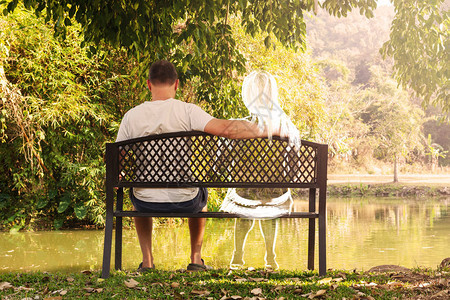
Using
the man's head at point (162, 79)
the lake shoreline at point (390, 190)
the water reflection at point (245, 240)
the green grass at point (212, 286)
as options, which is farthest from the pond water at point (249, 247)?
the lake shoreline at point (390, 190)

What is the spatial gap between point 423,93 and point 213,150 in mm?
5382

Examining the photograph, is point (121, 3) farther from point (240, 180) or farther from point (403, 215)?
point (403, 215)

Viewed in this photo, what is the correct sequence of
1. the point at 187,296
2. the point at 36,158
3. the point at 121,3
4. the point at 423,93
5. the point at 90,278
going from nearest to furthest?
the point at 187,296 → the point at 90,278 → the point at 121,3 → the point at 423,93 → the point at 36,158

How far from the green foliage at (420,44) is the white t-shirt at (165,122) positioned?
13.6 ft

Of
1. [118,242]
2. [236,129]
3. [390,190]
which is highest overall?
[236,129]

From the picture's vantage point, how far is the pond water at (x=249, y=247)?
226 inches

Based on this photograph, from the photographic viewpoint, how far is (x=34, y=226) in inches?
344

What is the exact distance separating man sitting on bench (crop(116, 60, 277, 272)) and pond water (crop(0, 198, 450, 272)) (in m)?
1.96

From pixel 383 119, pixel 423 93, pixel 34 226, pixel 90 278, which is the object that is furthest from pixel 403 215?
pixel 383 119

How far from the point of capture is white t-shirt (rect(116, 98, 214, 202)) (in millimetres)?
3377

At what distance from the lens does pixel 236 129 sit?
3242mm

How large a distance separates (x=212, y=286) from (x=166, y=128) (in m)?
1.01

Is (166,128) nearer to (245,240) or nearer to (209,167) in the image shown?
(209,167)

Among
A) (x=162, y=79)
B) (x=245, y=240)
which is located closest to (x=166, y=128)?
(x=162, y=79)
